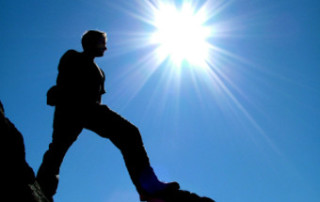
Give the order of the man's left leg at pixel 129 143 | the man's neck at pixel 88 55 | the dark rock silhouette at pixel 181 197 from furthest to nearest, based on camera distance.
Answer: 1. the man's neck at pixel 88 55
2. the man's left leg at pixel 129 143
3. the dark rock silhouette at pixel 181 197

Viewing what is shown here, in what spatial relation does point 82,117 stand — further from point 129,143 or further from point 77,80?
point 129,143

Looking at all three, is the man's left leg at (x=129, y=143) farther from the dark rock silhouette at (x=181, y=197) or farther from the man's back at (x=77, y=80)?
the man's back at (x=77, y=80)

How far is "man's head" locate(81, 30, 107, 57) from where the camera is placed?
5.32 metres

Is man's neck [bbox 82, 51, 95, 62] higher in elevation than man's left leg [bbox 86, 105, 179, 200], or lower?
higher

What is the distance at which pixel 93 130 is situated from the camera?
495cm

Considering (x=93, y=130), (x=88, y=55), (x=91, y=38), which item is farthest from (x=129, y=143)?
(x=91, y=38)

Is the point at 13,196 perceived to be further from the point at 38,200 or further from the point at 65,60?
the point at 65,60

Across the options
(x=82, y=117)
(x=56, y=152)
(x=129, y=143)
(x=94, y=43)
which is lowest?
(x=56, y=152)

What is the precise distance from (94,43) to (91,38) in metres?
0.13

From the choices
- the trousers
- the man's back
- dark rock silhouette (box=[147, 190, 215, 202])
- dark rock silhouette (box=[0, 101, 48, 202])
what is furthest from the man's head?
dark rock silhouette (box=[147, 190, 215, 202])

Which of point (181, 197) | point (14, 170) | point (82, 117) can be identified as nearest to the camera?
point (14, 170)

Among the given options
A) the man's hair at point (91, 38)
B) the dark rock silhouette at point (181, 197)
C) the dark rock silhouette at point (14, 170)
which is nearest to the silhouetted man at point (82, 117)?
the man's hair at point (91, 38)

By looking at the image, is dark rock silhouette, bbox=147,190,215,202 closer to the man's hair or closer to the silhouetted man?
the silhouetted man

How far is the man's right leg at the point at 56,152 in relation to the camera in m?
5.00
